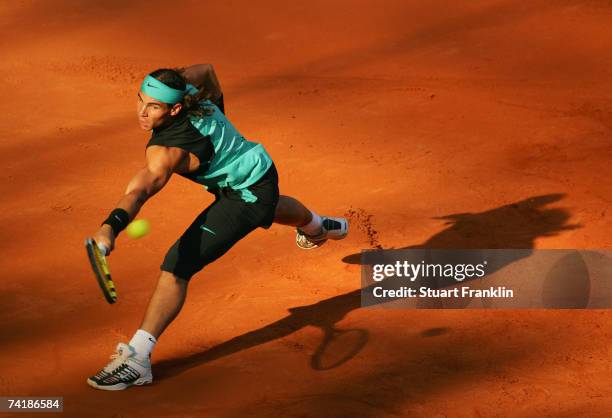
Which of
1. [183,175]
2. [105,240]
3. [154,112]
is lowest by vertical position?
[105,240]

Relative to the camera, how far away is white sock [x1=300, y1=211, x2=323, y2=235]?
8.87 meters

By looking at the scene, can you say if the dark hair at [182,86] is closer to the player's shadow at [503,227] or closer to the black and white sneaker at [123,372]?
the black and white sneaker at [123,372]

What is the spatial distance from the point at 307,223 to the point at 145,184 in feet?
6.81

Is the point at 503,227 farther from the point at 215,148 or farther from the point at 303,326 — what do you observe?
the point at 215,148

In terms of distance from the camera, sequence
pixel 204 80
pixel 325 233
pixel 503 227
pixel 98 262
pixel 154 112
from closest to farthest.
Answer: pixel 98 262 → pixel 154 112 → pixel 204 80 → pixel 325 233 → pixel 503 227

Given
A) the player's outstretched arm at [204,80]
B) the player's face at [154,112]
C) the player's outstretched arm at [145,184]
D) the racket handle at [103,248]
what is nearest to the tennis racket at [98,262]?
the racket handle at [103,248]

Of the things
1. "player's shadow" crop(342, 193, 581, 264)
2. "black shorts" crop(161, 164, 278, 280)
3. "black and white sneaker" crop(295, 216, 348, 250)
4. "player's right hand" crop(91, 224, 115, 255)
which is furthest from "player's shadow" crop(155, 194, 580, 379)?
"player's right hand" crop(91, 224, 115, 255)

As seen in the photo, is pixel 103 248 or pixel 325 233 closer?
pixel 103 248

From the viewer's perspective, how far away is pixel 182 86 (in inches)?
289

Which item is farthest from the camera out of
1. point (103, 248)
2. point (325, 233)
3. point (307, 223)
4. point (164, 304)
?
point (325, 233)

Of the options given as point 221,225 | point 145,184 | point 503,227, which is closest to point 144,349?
point 221,225

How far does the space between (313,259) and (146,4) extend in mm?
6833

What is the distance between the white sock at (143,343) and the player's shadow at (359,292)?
316 millimetres

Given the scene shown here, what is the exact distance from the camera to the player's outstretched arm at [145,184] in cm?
688
